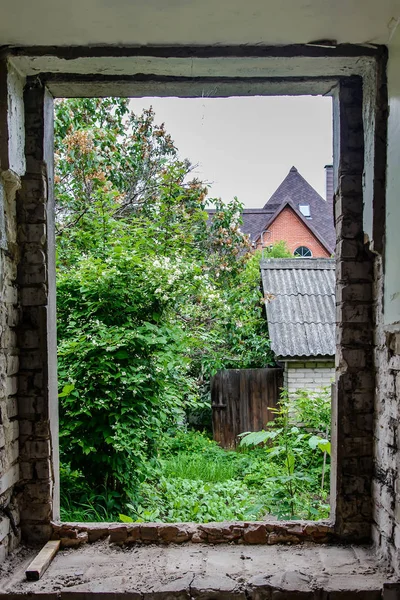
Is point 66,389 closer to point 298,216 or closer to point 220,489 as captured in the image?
point 220,489

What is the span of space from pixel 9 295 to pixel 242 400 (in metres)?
4.71

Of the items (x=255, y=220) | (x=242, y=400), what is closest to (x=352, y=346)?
(x=242, y=400)

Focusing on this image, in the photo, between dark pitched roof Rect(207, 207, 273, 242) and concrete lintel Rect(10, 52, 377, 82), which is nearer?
concrete lintel Rect(10, 52, 377, 82)

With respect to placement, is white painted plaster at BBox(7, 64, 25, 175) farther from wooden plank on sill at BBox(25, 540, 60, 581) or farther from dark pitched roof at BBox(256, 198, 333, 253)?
dark pitched roof at BBox(256, 198, 333, 253)

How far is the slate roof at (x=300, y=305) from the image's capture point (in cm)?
564

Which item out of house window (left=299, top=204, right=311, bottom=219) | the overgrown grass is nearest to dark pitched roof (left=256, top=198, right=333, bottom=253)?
house window (left=299, top=204, right=311, bottom=219)

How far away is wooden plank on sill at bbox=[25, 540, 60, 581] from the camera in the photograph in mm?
1655

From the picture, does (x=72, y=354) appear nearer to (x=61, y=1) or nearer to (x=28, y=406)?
(x=28, y=406)

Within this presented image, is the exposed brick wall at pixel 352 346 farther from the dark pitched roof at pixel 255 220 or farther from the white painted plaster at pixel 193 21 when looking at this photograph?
the dark pitched roof at pixel 255 220

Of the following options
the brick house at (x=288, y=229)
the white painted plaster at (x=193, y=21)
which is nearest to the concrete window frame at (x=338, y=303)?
the white painted plaster at (x=193, y=21)

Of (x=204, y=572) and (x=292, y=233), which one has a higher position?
(x=292, y=233)

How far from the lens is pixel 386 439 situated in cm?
173

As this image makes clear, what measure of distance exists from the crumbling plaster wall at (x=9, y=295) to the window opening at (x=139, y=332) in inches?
Answer: 24.7

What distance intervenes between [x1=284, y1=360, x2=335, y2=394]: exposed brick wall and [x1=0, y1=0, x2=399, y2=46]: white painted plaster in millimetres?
4591
